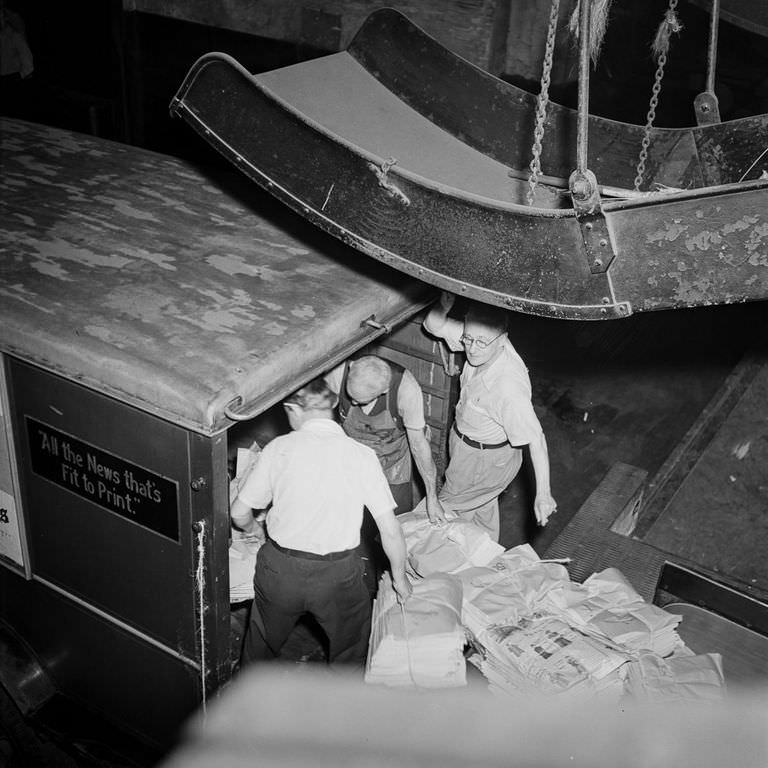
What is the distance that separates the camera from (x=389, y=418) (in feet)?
13.4

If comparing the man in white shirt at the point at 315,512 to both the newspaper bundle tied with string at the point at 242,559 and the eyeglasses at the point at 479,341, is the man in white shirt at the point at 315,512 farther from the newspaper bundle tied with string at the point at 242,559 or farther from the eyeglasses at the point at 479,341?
the eyeglasses at the point at 479,341

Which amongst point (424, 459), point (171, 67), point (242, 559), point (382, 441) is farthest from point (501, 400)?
point (171, 67)

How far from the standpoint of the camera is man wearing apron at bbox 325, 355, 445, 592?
12.1 feet

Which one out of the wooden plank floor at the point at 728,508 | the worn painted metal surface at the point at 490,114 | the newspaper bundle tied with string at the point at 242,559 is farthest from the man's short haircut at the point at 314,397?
the wooden plank floor at the point at 728,508

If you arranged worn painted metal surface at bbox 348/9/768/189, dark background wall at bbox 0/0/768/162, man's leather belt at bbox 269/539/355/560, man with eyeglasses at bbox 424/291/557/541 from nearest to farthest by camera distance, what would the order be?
1. man's leather belt at bbox 269/539/355/560
2. man with eyeglasses at bbox 424/291/557/541
3. worn painted metal surface at bbox 348/9/768/189
4. dark background wall at bbox 0/0/768/162

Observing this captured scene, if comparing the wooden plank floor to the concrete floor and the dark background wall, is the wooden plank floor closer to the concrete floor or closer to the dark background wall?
the concrete floor

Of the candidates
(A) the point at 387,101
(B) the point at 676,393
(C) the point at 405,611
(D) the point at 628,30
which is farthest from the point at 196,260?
(D) the point at 628,30

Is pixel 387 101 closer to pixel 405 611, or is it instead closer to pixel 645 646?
pixel 405 611

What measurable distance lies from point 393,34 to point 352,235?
6.68 ft

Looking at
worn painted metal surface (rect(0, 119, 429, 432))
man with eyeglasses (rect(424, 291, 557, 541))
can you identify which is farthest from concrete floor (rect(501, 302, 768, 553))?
worn painted metal surface (rect(0, 119, 429, 432))

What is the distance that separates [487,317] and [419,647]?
57.7 inches

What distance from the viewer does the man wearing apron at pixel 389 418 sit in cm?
370

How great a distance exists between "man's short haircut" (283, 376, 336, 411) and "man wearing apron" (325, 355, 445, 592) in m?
0.47

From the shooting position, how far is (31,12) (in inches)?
351
